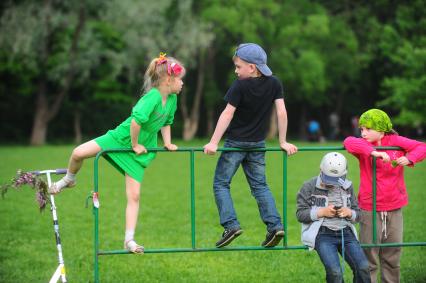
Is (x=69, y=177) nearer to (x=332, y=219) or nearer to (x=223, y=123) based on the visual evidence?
(x=223, y=123)

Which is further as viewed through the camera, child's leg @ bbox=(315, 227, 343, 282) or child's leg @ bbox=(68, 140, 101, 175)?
child's leg @ bbox=(68, 140, 101, 175)

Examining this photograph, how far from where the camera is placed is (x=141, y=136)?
6.97 metres

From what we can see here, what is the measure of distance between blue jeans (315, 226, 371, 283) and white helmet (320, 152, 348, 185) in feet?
1.46

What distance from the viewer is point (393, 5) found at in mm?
51438

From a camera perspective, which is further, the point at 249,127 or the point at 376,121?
the point at 249,127

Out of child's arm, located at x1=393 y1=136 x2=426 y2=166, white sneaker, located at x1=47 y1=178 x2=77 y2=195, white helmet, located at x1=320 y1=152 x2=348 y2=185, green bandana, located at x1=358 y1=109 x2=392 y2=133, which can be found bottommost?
white sneaker, located at x1=47 y1=178 x2=77 y2=195

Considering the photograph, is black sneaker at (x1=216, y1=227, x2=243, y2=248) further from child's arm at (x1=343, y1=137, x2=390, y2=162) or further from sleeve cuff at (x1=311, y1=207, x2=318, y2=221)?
child's arm at (x1=343, y1=137, x2=390, y2=162)

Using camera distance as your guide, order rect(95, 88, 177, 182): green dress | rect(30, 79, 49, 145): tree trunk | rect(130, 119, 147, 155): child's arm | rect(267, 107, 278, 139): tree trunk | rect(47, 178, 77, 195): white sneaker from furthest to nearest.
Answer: rect(267, 107, 278, 139): tree trunk < rect(30, 79, 49, 145): tree trunk < rect(47, 178, 77, 195): white sneaker < rect(95, 88, 177, 182): green dress < rect(130, 119, 147, 155): child's arm

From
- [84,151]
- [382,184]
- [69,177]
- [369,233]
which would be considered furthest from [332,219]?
[69,177]

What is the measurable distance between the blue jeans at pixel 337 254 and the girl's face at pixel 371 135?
0.87m

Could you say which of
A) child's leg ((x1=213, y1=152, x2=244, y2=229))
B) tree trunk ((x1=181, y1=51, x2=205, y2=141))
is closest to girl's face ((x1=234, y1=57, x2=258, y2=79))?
child's leg ((x1=213, y1=152, x2=244, y2=229))

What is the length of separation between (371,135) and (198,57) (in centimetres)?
4219

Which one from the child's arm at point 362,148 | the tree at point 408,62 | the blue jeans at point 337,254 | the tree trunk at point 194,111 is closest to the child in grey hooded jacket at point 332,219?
the blue jeans at point 337,254

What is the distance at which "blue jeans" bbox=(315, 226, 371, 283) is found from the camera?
6.52 m
